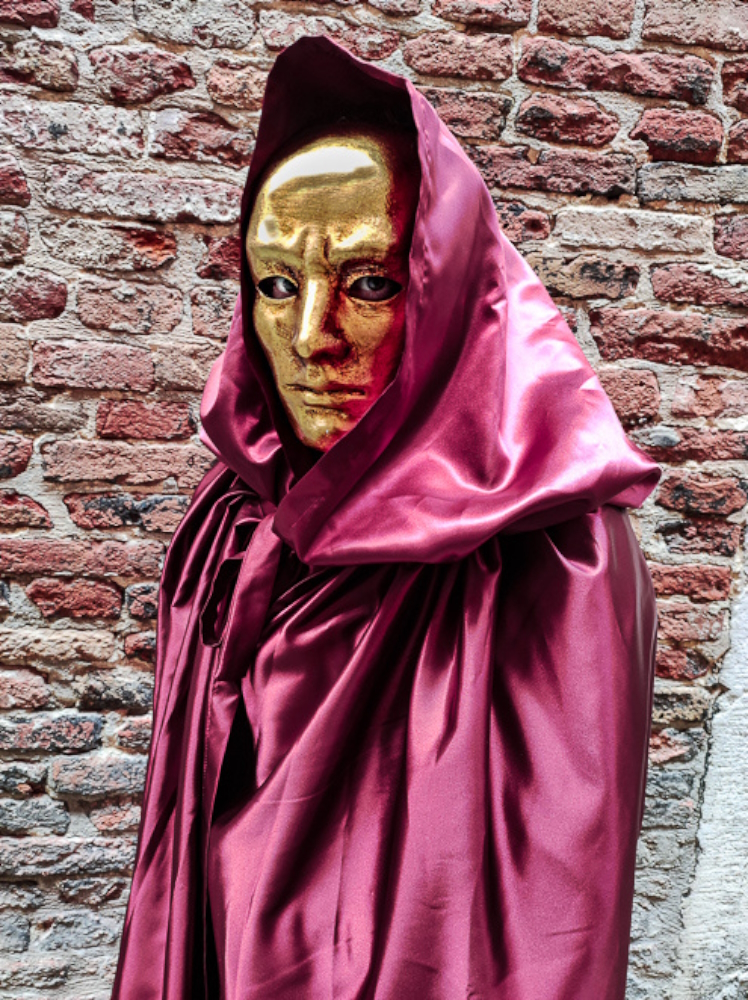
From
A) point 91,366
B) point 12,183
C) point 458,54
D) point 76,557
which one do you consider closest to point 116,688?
point 76,557

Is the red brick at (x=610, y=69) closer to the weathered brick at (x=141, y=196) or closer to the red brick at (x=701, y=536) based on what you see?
the weathered brick at (x=141, y=196)

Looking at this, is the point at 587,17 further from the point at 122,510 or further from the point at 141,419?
the point at 122,510

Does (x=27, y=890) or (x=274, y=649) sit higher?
(x=274, y=649)

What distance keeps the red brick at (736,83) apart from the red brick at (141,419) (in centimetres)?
130

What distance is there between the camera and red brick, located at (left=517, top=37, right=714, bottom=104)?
1592 millimetres

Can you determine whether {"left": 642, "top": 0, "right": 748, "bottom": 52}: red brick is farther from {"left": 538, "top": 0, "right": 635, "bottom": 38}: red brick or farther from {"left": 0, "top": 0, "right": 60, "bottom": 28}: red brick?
{"left": 0, "top": 0, "right": 60, "bottom": 28}: red brick

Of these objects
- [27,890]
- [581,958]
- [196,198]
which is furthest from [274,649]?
[27,890]

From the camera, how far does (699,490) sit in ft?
5.57

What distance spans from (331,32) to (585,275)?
0.71 meters

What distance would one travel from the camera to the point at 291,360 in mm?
950

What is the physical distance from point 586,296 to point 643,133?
347mm

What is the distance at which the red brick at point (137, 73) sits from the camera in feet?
5.03

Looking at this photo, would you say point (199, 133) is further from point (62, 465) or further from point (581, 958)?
point (581, 958)

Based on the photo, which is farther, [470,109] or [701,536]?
[701,536]
